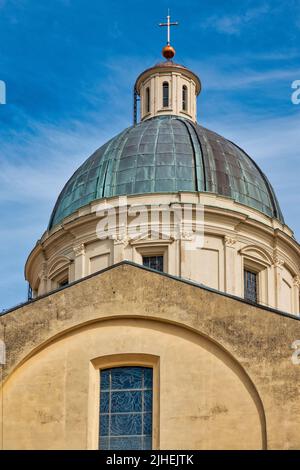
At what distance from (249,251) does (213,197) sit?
2.23 meters

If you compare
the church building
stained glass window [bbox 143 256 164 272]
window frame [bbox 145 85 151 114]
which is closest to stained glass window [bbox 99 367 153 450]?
the church building

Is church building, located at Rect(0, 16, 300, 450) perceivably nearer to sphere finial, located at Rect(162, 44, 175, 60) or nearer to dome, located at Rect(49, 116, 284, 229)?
dome, located at Rect(49, 116, 284, 229)

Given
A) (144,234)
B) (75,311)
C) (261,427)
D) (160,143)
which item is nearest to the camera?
(261,427)

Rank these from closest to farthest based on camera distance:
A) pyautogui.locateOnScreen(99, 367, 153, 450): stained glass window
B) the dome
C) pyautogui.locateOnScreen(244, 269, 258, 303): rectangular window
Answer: pyautogui.locateOnScreen(99, 367, 153, 450): stained glass window → pyautogui.locateOnScreen(244, 269, 258, 303): rectangular window → the dome

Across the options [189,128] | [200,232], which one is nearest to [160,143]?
[189,128]

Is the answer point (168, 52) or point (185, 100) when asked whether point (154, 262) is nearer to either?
point (185, 100)

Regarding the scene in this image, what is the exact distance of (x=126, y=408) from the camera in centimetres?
2703

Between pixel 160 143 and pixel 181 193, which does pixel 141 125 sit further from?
pixel 181 193

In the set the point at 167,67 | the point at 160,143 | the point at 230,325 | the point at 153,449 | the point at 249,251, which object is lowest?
the point at 153,449

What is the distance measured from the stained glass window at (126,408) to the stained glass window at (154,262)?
12.4 m

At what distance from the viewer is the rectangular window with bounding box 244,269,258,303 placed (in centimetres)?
4031

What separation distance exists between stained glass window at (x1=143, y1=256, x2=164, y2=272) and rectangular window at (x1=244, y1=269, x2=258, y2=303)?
3018 mm

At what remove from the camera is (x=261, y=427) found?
25.8 meters

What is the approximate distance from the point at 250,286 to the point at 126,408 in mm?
14420
